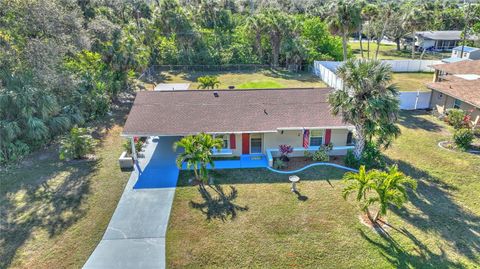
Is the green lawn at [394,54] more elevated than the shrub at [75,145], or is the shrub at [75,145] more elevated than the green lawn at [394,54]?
the green lawn at [394,54]

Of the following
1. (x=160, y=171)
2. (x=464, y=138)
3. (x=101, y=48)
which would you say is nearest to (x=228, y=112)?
(x=160, y=171)

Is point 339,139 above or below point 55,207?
above

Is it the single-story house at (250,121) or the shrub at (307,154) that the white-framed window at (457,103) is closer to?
the single-story house at (250,121)

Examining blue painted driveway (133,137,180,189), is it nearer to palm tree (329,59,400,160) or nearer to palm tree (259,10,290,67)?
palm tree (329,59,400,160)

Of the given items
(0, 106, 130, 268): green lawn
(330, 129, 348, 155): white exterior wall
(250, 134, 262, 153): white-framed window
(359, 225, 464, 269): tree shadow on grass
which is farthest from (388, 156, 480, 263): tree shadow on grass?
(0, 106, 130, 268): green lawn

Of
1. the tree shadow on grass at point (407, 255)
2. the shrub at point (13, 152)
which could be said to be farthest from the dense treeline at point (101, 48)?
the tree shadow on grass at point (407, 255)

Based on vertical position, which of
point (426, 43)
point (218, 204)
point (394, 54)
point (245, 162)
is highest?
point (426, 43)

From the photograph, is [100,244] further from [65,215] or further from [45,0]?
[45,0]

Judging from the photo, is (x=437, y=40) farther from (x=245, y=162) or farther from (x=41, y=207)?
(x=41, y=207)
